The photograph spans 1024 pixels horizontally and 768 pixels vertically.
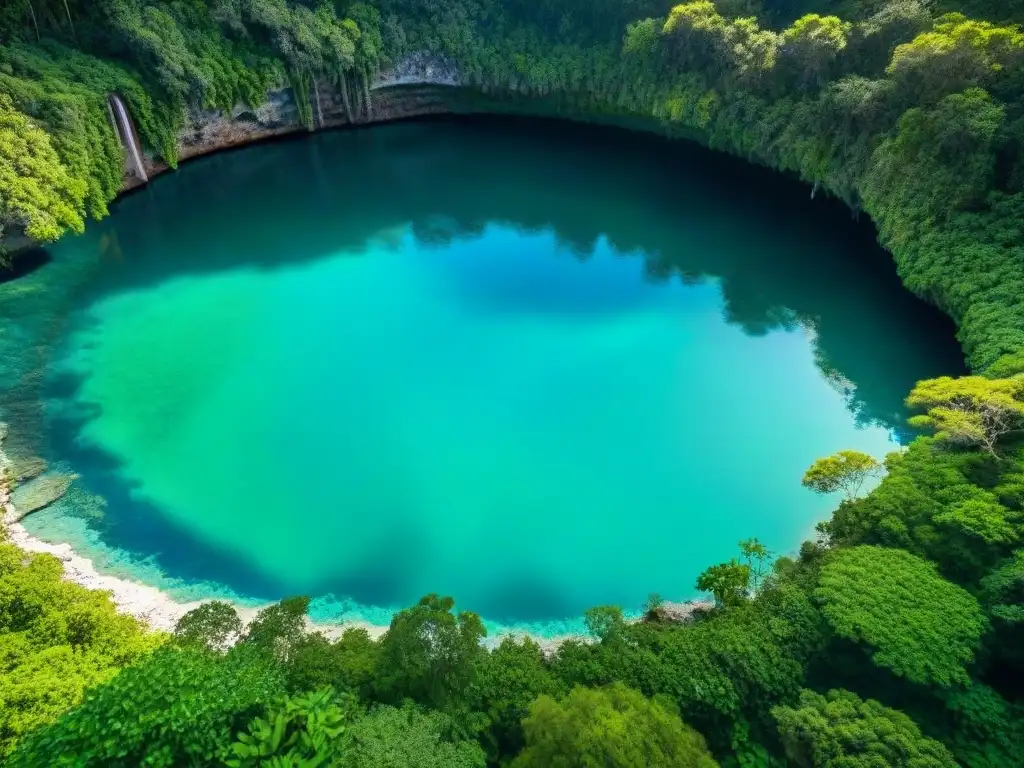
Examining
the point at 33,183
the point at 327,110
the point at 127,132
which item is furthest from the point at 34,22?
the point at 327,110

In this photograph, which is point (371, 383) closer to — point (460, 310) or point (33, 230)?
point (460, 310)

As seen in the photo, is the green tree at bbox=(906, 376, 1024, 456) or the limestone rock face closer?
the green tree at bbox=(906, 376, 1024, 456)

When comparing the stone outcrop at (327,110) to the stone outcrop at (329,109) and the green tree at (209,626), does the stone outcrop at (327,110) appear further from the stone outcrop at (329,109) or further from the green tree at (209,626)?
the green tree at (209,626)

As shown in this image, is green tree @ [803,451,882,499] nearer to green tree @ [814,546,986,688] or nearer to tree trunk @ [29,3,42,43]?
green tree @ [814,546,986,688]

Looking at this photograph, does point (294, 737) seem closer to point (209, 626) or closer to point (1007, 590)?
point (209, 626)

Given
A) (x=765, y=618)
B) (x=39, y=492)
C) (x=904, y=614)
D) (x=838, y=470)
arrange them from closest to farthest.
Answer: (x=904, y=614) → (x=765, y=618) → (x=838, y=470) → (x=39, y=492)

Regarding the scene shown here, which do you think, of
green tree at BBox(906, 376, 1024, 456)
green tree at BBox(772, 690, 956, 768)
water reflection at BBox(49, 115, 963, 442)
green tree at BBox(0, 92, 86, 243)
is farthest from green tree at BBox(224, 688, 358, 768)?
green tree at BBox(0, 92, 86, 243)
